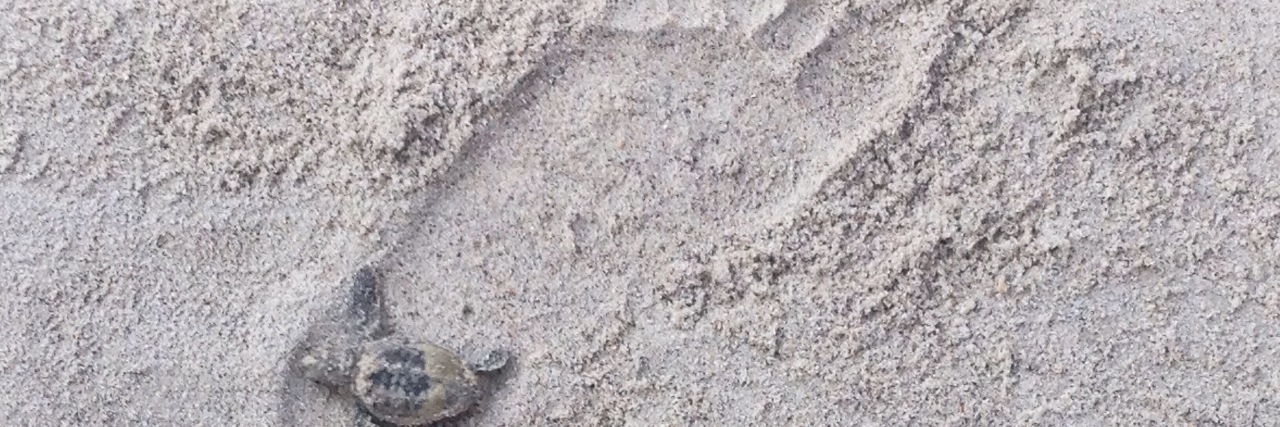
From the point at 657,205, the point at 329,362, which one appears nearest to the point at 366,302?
the point at 329,362

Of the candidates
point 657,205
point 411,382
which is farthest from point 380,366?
point 657,205

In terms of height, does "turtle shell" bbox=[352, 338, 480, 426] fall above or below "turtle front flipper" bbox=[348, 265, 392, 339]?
below

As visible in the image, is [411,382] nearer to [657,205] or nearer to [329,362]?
[329,362]

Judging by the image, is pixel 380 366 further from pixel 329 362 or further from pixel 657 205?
pixel 657 205

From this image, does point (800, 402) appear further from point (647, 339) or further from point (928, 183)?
point (928, 183)

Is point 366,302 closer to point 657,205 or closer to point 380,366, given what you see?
point 380,366
